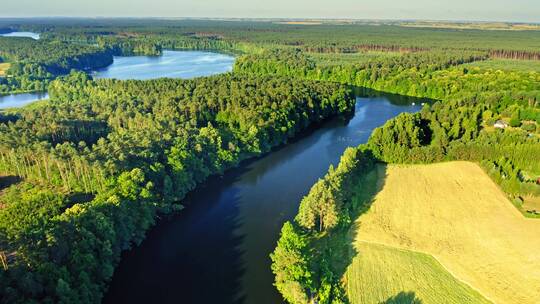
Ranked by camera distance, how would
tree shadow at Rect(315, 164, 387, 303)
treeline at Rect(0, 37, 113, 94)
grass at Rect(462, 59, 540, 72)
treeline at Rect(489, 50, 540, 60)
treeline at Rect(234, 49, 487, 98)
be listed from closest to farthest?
tree shadow at Rect(315, 164, 387, 303) → treeline at Rect(234, 49, 487, 98) → treeline at Rect(0, 37, 113, 94) → grass at Rect(462, 59, 540, 72) → treeline at Rect(489, 50, 540, 60)

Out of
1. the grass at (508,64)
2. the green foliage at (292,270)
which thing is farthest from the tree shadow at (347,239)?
the grass at (508,64)

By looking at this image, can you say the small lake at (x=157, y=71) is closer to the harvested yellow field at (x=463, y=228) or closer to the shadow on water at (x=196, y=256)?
the shadow on water at (x=196, y=256)

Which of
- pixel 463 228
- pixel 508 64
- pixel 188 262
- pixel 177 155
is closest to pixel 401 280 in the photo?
pixel 463 228

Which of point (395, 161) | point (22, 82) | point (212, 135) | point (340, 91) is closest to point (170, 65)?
point (22, 82)

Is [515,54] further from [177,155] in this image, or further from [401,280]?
[401,280]

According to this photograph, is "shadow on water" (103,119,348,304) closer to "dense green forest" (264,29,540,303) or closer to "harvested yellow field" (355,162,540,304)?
"dense green forest" (264,29,540,303)

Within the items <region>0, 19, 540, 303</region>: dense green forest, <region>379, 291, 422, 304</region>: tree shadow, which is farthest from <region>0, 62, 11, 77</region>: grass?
<region>379, 291, 422, 304</region>: tree shadow

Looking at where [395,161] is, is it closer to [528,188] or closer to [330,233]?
[528,188]
